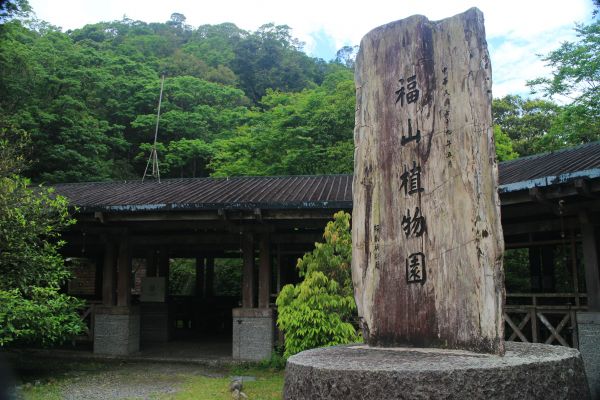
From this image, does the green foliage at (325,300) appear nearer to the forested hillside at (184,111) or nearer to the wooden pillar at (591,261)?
the wooden pillar at (591,261)

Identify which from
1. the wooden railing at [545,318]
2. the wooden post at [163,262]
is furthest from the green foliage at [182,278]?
the wooden railing at [545,318]

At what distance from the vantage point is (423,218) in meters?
4.42

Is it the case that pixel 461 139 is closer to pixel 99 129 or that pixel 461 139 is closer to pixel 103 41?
pixel 99 129

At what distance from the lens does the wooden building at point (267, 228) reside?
7918 millimetres

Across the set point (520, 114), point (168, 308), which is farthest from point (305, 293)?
point (520, 114)

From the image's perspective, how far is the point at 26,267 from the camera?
8.31m

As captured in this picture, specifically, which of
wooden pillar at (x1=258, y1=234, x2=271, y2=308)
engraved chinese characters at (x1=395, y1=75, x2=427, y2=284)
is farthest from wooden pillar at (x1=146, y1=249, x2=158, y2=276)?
engraved chinese characters at (x1=395, y1=75, x2=427, y2=284)

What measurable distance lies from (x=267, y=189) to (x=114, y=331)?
425cm

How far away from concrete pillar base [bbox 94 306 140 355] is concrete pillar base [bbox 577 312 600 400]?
8.19m

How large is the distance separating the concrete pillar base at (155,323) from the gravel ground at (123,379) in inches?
131

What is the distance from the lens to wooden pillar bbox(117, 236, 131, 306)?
11.0 meters

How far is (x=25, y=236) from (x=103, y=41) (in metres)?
24.6

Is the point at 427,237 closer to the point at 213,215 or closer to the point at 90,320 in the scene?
the point at 213,215

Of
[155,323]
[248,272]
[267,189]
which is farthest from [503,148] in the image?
[155,323]
